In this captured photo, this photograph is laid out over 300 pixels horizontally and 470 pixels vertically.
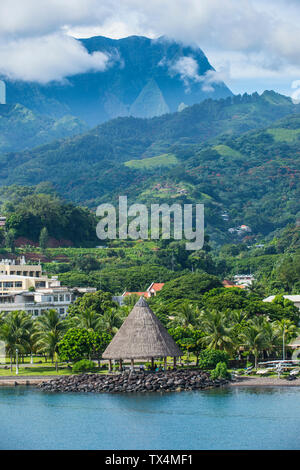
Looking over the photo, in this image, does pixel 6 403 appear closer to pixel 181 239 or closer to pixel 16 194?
pixel 181 239

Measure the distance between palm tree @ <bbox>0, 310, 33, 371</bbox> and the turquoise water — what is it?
5452 millimetres

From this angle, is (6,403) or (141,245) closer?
(6,403)

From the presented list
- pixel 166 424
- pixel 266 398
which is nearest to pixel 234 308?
pixel 266 398

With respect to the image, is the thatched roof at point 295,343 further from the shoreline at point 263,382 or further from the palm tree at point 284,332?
the shoreline at point 263,382

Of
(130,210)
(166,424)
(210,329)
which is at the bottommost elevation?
(166,424)

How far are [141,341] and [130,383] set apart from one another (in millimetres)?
2959

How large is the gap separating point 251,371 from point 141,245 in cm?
7796

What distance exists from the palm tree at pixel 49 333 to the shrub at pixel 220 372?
37.4ft

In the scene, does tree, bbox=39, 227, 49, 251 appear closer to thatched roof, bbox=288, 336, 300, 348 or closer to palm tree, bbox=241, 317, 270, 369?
thatched roof, bbox=288, 336, 300, 348

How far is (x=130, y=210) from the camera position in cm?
18375

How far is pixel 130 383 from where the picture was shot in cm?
5300

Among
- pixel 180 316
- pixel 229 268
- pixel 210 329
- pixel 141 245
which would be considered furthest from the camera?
pixel 229 268

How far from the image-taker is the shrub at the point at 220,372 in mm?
53719

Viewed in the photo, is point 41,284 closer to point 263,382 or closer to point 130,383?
point 130,383
